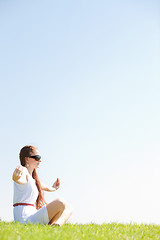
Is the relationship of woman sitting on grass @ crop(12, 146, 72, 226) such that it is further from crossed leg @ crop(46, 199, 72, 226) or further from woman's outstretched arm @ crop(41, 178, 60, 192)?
woman's outstretched arm @ crop(41, 178, 60, 192)

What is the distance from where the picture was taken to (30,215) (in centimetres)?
845

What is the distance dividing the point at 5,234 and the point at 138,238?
2931mm

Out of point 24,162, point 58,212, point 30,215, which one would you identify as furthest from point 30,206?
point 24,162

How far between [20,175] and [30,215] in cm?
104

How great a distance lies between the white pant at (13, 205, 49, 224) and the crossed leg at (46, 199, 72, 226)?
0.13 meters

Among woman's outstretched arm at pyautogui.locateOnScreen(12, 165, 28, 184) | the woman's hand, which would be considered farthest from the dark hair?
the woman's hand

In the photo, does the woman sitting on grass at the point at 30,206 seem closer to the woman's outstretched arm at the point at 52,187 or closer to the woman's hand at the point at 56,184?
the woman's outstretched arm at the point at 52,187

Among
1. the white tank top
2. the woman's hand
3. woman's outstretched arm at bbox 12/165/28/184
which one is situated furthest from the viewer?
the woman's hand

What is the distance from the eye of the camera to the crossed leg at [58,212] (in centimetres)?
824

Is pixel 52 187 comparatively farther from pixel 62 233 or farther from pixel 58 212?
pixel 62 233

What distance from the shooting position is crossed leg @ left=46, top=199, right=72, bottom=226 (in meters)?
8.24

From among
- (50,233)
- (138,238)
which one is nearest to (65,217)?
(50,233)

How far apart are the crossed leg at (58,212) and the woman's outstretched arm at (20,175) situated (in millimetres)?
840

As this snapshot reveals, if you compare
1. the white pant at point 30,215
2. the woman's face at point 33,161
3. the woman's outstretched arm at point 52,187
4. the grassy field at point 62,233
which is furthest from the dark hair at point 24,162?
the grassy field at point 62,233
